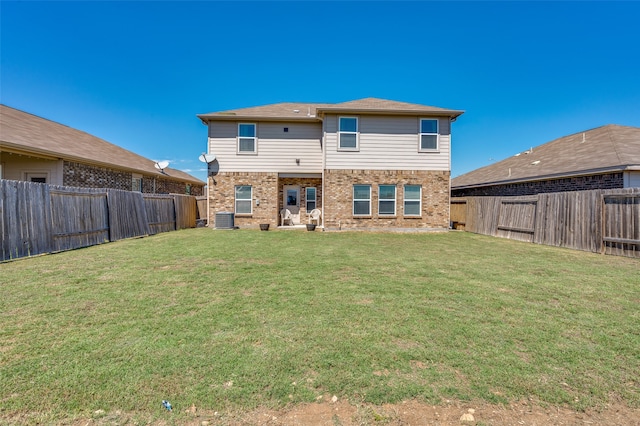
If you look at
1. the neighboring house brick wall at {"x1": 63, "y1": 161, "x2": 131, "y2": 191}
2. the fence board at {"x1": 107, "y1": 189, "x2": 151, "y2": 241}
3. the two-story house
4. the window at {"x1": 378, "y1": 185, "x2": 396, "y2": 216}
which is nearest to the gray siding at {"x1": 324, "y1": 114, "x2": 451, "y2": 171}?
the two-story house

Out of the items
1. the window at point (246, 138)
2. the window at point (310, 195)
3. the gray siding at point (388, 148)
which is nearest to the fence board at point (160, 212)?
the window at point (246, 138)

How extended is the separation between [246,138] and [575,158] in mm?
15883

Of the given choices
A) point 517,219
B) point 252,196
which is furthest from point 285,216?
point 517,219

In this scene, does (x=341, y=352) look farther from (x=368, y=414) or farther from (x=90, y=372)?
(x=90, y=372)

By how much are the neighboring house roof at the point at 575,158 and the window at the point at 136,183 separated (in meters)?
21.2

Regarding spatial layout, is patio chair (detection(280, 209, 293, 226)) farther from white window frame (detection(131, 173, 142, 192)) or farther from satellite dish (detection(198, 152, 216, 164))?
white window frame (detection(131, 173, 142, 192))

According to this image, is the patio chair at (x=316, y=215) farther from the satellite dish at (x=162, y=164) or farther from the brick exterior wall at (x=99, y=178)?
the brick exterior wall at (x=99, y=178)

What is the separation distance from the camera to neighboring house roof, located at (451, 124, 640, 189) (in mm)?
11820

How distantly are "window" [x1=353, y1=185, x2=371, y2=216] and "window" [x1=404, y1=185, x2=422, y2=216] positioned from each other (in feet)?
6.32

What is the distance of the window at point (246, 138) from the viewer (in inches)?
644

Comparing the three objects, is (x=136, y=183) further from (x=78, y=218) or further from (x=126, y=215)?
(x=78, y=218)

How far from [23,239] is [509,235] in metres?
16.6

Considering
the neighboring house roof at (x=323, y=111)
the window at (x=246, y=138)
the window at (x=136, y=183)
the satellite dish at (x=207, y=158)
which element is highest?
the neighboring house roof at (x=323, y=111)

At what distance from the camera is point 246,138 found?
53.7ft
